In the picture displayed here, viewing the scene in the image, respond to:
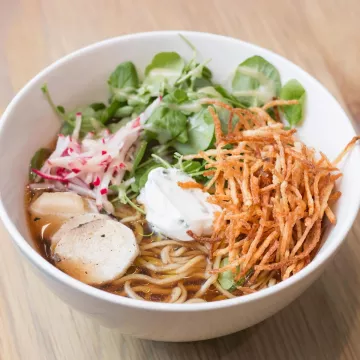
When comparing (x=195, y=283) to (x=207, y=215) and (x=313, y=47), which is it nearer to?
(x=207, y=215)

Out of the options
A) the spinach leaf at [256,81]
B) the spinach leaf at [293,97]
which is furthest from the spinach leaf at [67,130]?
the spinach leaf at [293,97]

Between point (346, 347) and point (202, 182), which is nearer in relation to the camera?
point (346, 347)

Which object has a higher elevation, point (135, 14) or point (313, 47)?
point (135, 14)

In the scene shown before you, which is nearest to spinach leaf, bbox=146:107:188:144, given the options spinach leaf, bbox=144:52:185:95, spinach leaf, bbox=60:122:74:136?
spinach leaf, bbox=144:52:185:95

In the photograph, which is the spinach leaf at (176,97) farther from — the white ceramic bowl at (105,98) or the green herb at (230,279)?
the green herb at (230,279)

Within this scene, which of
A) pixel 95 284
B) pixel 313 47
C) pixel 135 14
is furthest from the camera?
pixel 135 14

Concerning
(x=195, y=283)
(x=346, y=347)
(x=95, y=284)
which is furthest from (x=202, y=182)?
(x=346, y=347)

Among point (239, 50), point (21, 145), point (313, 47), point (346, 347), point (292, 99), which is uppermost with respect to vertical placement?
point (21, 145)

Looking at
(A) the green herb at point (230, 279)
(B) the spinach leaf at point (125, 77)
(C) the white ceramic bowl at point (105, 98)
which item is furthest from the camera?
(B) the spinach leaf at point (125, 77)
